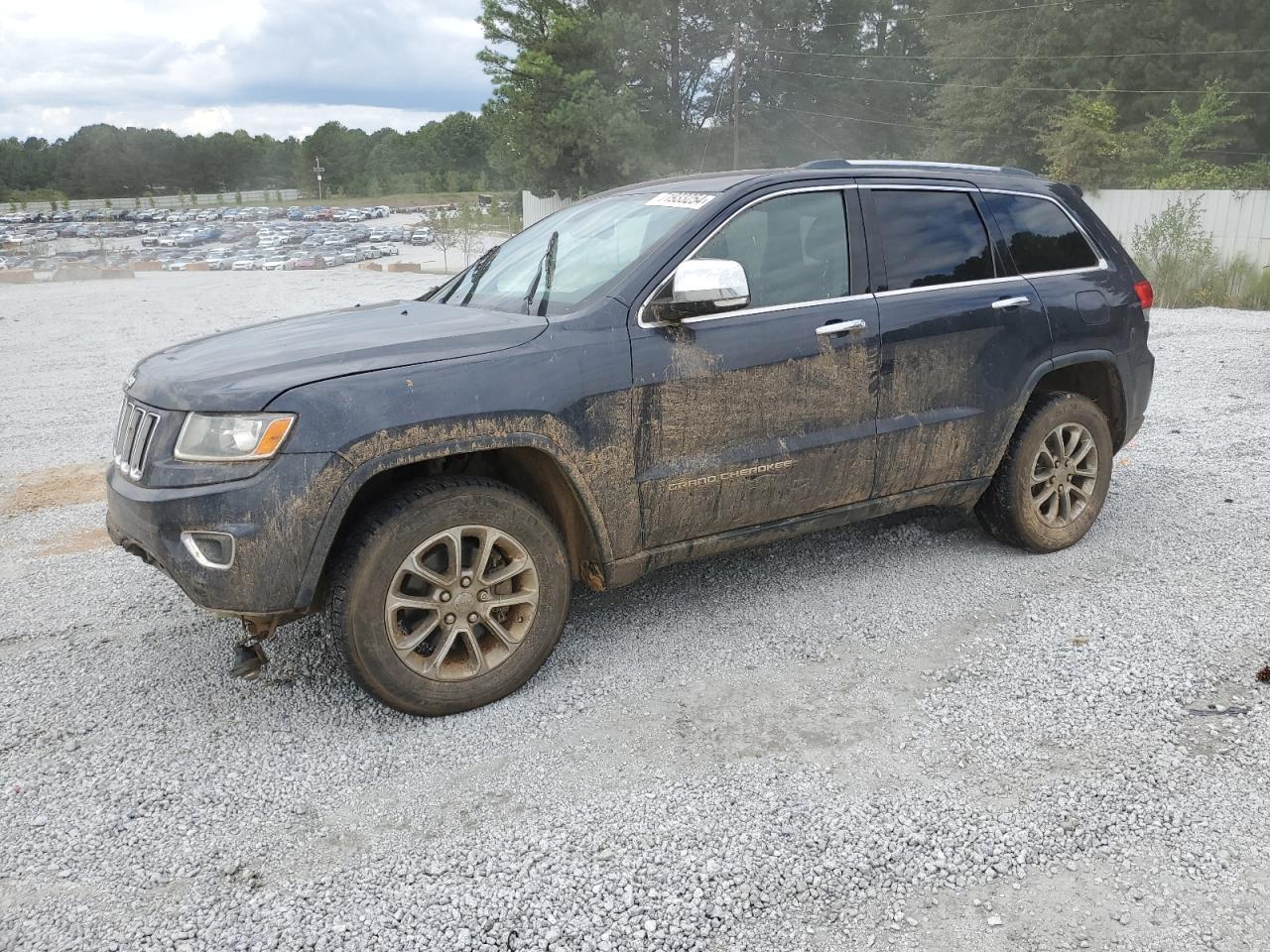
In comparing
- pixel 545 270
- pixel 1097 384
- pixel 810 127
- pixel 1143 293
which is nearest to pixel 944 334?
pixel 1097 384

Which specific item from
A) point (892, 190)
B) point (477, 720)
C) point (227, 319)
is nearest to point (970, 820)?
point (477, 720)

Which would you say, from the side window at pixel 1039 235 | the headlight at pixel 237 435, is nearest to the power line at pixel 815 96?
the side window at pixel 1039 235

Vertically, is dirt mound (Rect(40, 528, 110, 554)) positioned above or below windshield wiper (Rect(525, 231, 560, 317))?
below

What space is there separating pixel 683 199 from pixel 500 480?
1402mm

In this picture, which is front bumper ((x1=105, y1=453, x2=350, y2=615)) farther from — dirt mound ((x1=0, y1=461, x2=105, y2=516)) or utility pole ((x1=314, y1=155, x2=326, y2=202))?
utility pole ((x1=314, y1=155, x2=326, y2=202))

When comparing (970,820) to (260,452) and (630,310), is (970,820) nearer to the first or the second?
(630,310)

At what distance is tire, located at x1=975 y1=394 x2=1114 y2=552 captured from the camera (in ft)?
15.2

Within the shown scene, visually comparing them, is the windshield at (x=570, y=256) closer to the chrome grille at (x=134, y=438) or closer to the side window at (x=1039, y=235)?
the chrome grille at (x=134, y=438)

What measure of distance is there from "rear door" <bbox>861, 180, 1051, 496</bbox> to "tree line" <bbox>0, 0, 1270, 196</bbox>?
28.8 meters

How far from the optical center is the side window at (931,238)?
4.19 meters

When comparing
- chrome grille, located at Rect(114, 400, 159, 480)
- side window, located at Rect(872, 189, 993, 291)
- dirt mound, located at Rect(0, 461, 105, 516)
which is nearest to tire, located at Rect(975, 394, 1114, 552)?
side window, located at Rect(872, 189, 993, 291)

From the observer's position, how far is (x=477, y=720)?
3416mm

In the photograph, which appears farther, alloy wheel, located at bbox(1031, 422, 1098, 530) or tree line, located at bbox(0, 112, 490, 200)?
tree line, located at bbox(0, 112, 490, 200)

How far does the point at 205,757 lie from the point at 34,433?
21.0 ft
